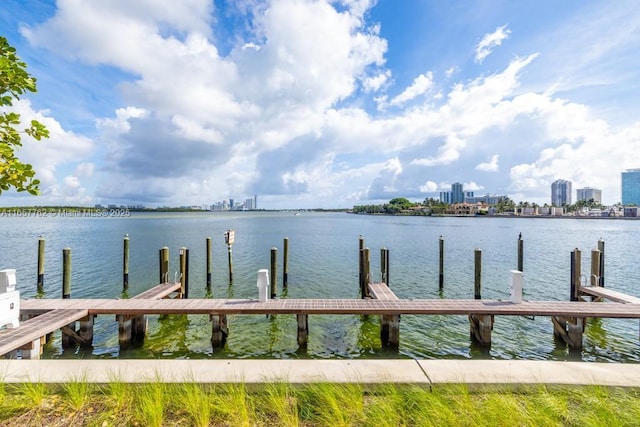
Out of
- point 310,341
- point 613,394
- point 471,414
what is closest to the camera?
point 471,414

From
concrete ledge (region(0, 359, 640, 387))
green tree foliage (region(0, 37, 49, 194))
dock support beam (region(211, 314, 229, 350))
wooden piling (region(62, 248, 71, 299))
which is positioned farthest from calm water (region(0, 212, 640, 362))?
green tree foliage (region(0, 37, 49, 194))

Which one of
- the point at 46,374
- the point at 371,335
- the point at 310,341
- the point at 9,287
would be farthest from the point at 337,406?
the point at 9,287

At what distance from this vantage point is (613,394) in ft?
15.2

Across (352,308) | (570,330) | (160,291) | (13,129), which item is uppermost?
(13,129)

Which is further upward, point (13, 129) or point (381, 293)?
point (13, 129)

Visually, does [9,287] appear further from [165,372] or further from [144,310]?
[165,372]

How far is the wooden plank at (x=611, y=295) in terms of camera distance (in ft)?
35.9

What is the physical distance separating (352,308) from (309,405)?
5.38m

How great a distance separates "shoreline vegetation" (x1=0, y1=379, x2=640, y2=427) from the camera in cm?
396

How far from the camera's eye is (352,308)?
31.4 feet

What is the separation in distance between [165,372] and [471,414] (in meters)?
4.70

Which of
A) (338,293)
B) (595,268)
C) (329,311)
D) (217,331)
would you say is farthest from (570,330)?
(217,331)

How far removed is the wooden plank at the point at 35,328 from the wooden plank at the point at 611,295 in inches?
705

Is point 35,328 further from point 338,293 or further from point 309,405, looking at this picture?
point 338,293
